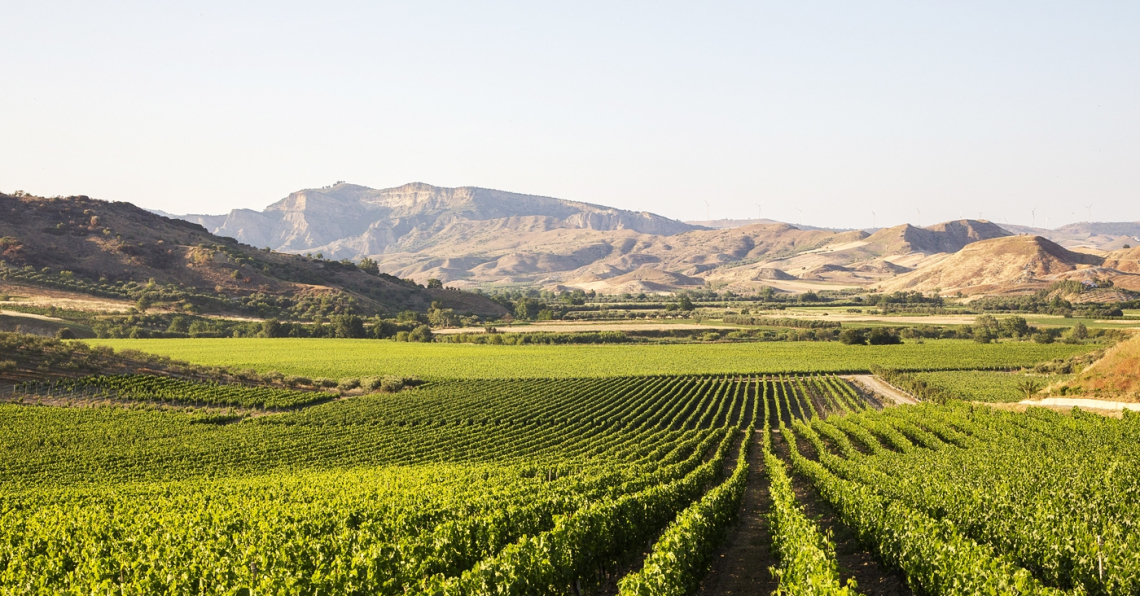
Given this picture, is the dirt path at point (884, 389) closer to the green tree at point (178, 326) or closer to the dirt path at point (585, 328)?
the dirt path at point (585, 328)

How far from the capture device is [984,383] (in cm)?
8281

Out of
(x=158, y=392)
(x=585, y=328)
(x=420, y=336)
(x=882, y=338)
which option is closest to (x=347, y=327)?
(x=420, y=336)

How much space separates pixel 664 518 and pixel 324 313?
515 feet

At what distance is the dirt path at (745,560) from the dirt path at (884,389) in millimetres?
49646

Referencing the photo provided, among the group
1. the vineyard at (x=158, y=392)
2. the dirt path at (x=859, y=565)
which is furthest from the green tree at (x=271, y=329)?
the dirt path at (x=859, y=565)

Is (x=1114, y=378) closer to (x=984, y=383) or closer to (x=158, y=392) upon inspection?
(x=984, y=383)

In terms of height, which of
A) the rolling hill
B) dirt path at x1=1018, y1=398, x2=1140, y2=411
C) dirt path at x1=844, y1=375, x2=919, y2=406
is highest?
the rolling hill

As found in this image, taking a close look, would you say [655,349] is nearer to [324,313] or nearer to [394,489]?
[324,313]

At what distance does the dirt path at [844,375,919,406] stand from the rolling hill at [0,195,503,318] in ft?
405

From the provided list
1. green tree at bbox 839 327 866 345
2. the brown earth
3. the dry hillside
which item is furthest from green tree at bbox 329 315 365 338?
the dry hillside

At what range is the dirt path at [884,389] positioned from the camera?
256 ft

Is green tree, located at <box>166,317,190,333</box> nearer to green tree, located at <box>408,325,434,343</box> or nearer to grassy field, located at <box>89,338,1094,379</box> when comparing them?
grassy field, located at <box>89,338,1094,379</box>

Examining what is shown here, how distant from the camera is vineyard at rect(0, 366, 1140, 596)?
14727mm

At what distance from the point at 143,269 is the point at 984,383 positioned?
187m
